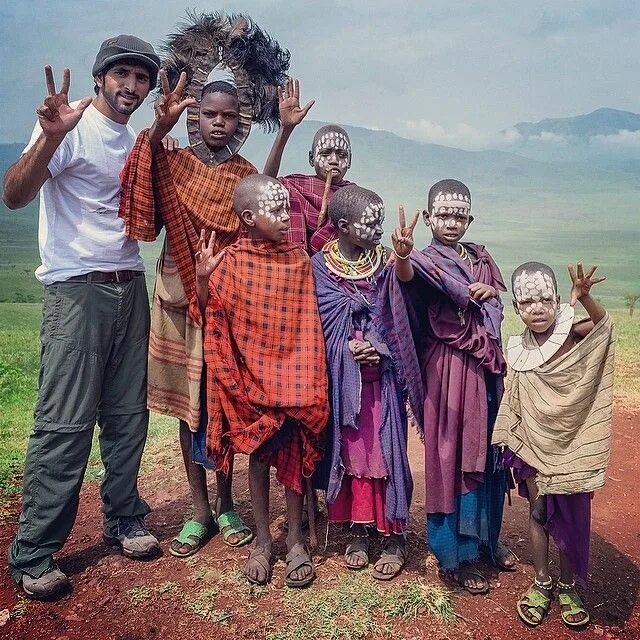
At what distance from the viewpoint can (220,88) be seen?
368 centimetres

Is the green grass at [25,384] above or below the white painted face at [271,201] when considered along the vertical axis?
below

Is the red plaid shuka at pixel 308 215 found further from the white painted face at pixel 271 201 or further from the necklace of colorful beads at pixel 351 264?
the white painted face at pixel 271 201

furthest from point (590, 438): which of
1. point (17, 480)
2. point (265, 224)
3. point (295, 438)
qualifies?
point (17, 480)

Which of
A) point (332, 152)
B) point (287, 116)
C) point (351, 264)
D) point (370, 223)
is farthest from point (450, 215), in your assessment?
point (287, 116)

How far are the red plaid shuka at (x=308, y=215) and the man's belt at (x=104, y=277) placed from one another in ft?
2.96

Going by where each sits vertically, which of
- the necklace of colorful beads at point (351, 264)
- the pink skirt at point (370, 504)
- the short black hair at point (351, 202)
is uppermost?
the short black hair at point (351, 202)

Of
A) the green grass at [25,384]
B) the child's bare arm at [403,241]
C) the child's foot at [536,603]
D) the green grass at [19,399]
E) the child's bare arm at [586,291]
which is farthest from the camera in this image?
the green grass at [25,384]

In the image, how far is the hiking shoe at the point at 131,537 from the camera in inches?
149

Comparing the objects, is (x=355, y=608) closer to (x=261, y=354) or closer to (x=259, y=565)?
(x=259, y=565)

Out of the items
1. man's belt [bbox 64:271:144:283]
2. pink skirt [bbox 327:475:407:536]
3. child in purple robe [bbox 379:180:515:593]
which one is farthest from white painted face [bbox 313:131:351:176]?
pink skirt [bbox 327:475:407:536]

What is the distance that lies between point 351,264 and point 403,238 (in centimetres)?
51

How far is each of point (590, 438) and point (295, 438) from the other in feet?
4.64

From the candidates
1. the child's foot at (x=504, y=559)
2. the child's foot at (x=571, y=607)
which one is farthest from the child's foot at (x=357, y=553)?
the child's foot at (x=571, y=607)

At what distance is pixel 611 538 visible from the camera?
427 cm
